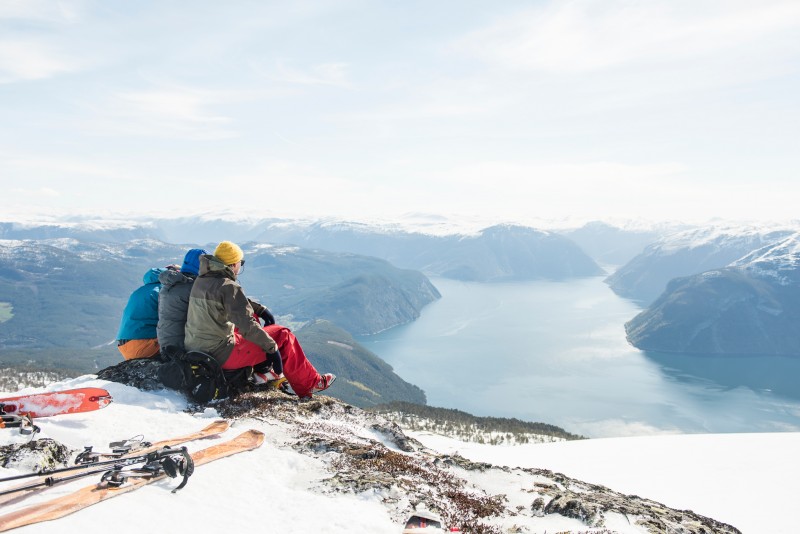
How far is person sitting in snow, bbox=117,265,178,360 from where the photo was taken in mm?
9742

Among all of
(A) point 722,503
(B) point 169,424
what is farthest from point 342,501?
(A) point 722,503

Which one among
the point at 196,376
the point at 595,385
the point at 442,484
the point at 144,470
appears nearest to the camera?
the point at 144,470

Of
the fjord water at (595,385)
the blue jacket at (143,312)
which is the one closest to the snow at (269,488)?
the blue jacket at (143,312)

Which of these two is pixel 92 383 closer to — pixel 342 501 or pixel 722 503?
pixel 342 501

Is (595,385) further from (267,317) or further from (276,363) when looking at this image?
Answer: (276,363)

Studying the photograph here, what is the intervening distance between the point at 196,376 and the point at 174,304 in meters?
1.47

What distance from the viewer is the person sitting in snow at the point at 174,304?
348 inches

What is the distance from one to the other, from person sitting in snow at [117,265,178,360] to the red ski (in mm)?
3062

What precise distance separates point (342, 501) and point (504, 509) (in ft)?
6.88

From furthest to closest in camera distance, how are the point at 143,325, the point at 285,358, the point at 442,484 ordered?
the point at 143,325, the point at 285,358, the point at 442,484

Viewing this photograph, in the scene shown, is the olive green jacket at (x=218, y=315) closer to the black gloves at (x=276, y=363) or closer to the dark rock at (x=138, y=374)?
the black gloves at (x=276, y=363)

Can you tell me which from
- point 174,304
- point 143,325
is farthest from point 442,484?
point 143,325

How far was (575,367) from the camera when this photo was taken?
154 m

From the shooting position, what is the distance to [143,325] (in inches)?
392
